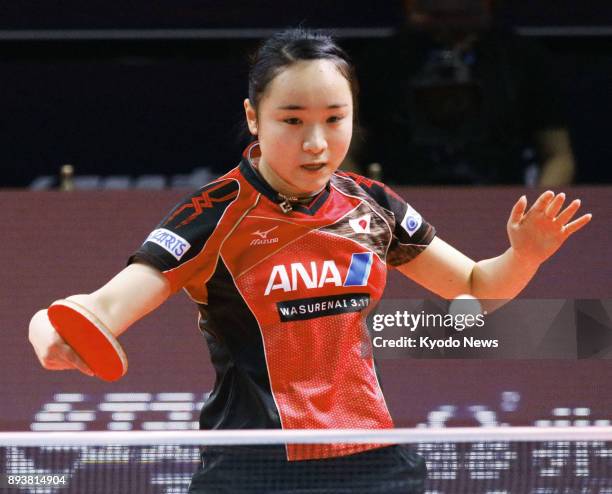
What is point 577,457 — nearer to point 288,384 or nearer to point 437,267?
point 437,267

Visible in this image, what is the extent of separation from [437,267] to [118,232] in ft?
4.86

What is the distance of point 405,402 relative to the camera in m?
2.97

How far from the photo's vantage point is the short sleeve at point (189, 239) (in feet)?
5.37

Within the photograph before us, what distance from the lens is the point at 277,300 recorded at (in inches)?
64.9

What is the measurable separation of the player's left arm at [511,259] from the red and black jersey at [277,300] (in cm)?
15

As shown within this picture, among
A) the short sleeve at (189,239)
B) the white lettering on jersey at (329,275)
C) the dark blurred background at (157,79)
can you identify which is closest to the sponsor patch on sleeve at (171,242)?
the short sleeve at (189,239)

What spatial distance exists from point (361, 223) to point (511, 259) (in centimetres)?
26

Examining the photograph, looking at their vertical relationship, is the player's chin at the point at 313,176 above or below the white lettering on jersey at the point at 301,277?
above

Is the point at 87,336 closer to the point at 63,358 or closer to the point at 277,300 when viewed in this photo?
the point at 63,358

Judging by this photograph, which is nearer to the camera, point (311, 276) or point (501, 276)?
point (311, 276)

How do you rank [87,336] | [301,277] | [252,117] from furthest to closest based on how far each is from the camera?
[252,117] → [301,277] → [87,336]

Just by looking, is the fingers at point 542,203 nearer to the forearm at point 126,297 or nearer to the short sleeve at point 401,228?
the short sleeve at point 401,228

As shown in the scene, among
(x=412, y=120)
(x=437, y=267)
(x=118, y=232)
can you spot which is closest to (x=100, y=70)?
(x=118, y=232)
